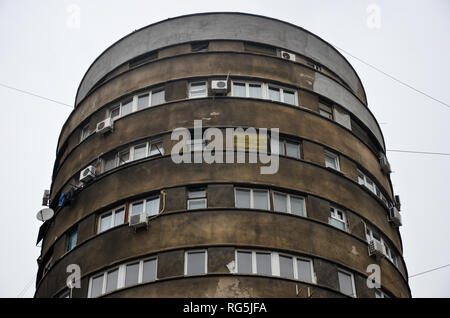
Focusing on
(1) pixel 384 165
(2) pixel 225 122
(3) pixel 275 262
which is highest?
(1) pixel 384 165

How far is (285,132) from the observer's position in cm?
2875

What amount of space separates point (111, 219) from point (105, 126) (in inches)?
165

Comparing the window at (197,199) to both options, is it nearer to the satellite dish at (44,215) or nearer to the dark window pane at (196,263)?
the dark window pane at (196,263)

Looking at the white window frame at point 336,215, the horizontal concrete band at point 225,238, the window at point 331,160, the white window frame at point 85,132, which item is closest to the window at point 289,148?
the window at point 331,160

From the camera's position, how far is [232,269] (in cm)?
2438

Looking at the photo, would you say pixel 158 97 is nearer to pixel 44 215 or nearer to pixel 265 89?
pixel 265 89

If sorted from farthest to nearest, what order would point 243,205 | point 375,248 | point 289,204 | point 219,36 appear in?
point 219,36 → point 375,248 → point 289,204 → point 243,205

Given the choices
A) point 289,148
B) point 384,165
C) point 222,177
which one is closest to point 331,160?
point 289,148

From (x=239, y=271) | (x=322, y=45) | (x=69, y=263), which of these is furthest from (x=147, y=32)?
(x=239, y=271)

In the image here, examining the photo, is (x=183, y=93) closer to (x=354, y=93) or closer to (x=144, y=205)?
(x=144, y=205)

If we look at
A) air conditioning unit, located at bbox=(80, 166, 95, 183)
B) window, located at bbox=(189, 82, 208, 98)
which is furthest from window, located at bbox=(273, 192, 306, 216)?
air conditioning unit, located at bbox=(80, 166, 95, 183)

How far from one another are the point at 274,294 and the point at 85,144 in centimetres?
1088

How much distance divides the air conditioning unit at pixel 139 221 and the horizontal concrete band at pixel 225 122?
3.15 metres

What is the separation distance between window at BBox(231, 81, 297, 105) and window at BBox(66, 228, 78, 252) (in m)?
7.75
